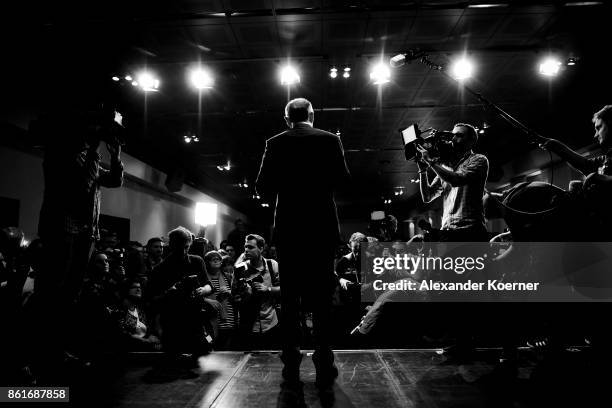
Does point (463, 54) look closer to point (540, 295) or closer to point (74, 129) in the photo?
point (540, 295)

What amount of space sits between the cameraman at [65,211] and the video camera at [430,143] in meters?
2.05

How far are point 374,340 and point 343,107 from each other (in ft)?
19.7

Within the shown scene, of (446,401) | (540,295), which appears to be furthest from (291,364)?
(540,295)

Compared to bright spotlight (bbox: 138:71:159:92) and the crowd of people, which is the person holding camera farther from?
bright spotlight (bbox: 138:71:159:92)

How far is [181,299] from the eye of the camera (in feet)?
9.50

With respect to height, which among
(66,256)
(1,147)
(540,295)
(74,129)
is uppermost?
(1,147)

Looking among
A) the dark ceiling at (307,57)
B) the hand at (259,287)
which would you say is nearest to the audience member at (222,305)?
the hand at (259,287)

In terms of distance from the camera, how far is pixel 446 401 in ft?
5.78

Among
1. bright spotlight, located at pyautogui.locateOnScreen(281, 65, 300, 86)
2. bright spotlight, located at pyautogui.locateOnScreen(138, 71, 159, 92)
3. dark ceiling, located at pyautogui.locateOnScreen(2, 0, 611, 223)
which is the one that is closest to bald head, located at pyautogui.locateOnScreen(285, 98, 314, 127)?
dark ceiling, located at pyautogui.locateOnScreen(2, 0, 611, 223)

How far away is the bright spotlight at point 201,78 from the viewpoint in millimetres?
6496

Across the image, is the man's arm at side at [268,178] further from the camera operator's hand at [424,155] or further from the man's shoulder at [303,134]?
the camera operator's hand at [424,155]

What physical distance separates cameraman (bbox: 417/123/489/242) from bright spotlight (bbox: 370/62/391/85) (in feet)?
13.2

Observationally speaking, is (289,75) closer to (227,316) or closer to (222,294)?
(222,294)

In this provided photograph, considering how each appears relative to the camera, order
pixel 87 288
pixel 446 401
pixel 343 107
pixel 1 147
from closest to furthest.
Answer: pixel 446 401
pixel 87 288
pixel 1 147
pixel 343 107
